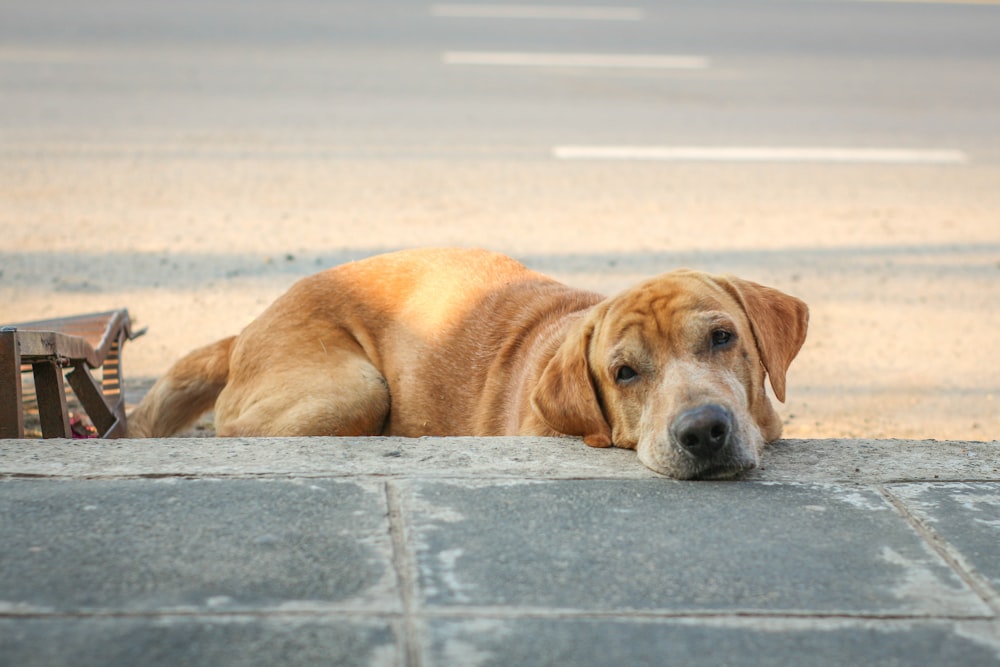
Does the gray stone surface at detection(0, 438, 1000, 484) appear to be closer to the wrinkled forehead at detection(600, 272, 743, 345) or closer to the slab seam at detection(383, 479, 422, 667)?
the slab seam at detection(383, 479, 422, 667)

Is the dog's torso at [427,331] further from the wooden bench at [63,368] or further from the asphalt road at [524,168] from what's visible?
the asphalt road at [524,168]

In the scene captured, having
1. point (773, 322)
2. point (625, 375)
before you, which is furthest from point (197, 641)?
point (773, 322)

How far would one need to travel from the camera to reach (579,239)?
7.82m

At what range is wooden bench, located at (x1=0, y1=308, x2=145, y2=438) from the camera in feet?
11.8

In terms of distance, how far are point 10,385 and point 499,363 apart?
170cm

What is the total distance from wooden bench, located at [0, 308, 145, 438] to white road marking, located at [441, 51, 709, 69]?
9055mm

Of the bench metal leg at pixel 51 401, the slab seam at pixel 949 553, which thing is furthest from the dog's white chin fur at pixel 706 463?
the bench metal leg at pixel 51 401

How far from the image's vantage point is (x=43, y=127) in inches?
398

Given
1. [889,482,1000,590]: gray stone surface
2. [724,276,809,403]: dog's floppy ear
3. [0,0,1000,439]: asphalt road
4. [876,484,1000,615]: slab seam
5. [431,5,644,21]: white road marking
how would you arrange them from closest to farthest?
1. [876,484,1000,615]: slab seam
2. [889,482,1000,590]: gray stone surface
3. [724,276,809,403]: dog's floppy ear
4. [0,0,1000,439]: asphalt road
5. [431,5,644,21]: white road marking

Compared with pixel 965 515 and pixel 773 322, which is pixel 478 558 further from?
pixel 773 322

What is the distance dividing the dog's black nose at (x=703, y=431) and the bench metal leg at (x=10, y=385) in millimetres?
1997

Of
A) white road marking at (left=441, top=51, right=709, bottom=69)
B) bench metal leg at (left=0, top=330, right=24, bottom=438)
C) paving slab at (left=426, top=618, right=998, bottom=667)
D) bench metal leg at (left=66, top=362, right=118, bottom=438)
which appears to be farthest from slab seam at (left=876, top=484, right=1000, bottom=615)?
white road marking at (left=441, top=51, right=709, bottom=69)

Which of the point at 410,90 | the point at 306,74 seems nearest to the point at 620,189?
the point at 410,90

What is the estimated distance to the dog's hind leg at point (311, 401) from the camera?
4.23m
